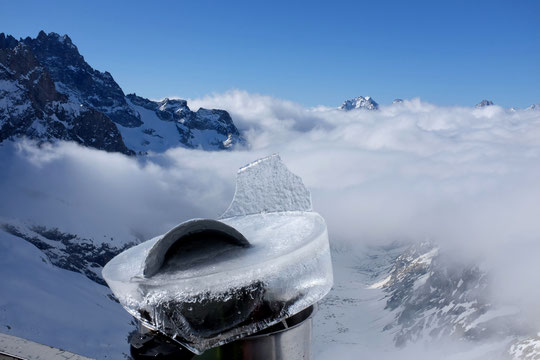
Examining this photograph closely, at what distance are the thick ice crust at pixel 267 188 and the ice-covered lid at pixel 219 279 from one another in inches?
18.0

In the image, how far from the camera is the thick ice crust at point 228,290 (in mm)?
1802

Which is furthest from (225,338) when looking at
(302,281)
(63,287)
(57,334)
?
(63,287)

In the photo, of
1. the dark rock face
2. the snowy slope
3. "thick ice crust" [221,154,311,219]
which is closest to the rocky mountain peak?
the dark rock face

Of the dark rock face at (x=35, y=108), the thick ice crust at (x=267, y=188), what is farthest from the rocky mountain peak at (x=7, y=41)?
the thick ice crust at (x=267, y=188)

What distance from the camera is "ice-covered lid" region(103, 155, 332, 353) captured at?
5.92 feet

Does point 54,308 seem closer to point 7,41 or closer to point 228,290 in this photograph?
point 228,290

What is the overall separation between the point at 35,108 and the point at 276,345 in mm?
183554

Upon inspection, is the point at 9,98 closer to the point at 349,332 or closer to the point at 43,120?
the point at 43,120

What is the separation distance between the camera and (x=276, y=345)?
6.66ft

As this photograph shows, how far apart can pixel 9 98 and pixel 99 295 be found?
87.0 metres

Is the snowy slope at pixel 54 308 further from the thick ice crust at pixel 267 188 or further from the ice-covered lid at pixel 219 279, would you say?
the ice-covered lid at pixel 219 279

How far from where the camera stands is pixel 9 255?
98.8 metres

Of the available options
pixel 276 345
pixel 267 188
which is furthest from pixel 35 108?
pixel 276 345

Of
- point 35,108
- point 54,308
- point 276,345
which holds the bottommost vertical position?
point 276,345
